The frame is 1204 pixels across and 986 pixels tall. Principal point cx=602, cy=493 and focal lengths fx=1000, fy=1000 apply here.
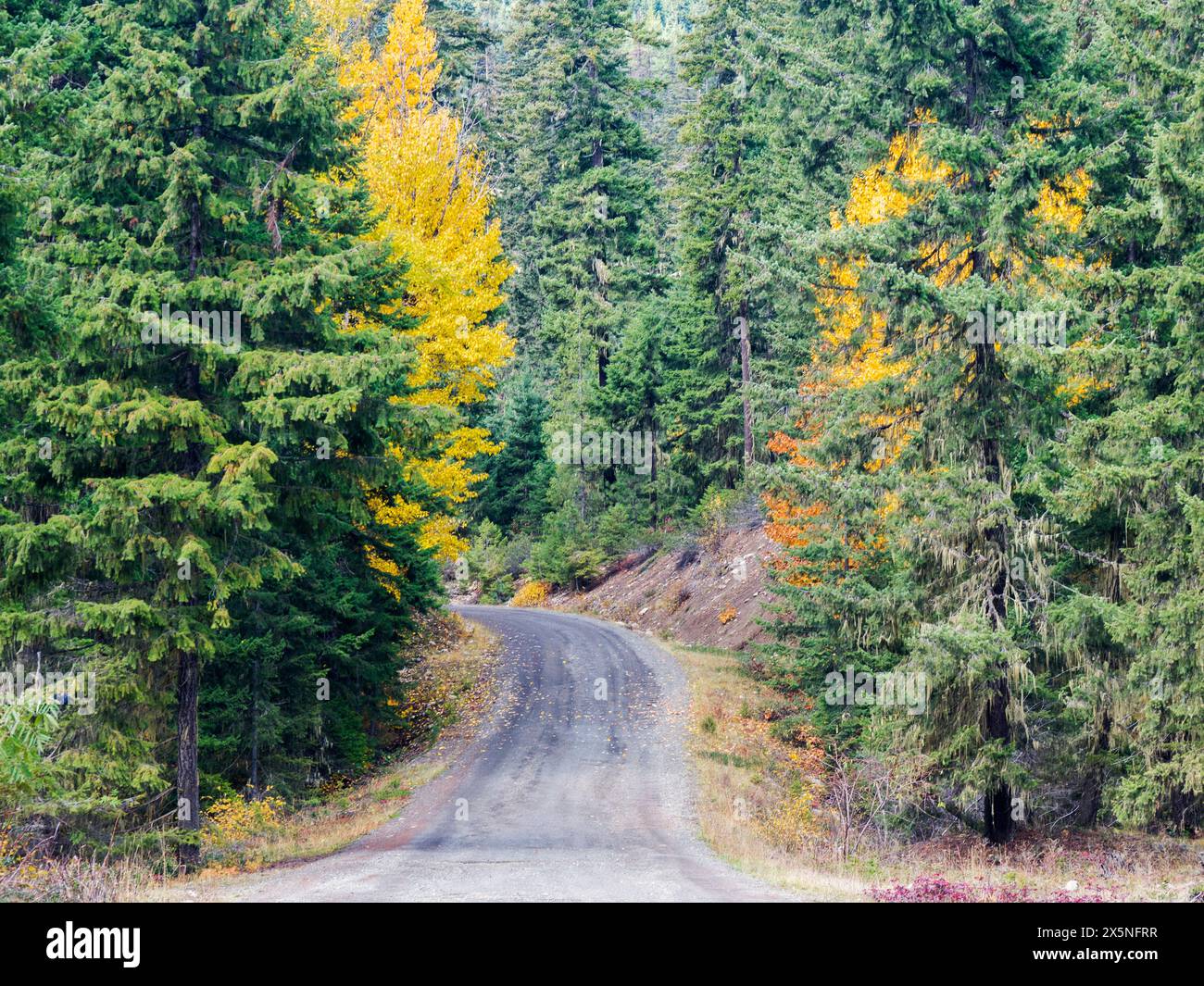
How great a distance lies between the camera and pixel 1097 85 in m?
15.5

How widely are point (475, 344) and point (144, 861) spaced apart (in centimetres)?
1357

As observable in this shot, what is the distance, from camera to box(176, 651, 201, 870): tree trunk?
44.3 ft

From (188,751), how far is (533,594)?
103ft

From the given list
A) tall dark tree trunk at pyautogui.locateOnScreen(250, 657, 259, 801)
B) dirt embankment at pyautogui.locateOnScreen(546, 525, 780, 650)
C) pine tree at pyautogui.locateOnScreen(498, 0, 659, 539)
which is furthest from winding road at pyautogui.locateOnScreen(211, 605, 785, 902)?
pine tree at pyautogui.locateOnScreen(498, 0, 659, 539)

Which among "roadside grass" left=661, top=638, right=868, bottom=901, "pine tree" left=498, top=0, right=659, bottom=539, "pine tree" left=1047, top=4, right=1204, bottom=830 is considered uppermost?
"pine tree" left=498, top=0, right=659, bottom=539

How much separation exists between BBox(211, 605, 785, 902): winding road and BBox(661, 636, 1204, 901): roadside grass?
0.58 meters

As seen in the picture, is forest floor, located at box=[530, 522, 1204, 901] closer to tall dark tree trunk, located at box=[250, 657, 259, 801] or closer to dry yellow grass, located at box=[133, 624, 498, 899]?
dry yellow grass, located at box=[133, 624, 498, 899]

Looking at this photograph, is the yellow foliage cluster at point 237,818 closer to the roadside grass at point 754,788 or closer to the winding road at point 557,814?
the winding road at point 557,814

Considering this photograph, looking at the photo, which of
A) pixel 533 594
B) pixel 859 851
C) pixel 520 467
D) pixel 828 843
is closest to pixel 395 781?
pixel 828 843

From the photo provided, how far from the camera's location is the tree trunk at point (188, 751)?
13492 millimetres

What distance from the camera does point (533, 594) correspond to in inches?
1768

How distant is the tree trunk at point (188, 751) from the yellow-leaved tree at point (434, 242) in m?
6.90

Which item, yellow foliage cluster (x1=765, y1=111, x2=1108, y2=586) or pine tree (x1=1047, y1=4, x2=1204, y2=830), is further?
yellow foliage cluster (x1=765, y1=111, x2=1108, y2=586)

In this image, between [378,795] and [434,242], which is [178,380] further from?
[434,242]
